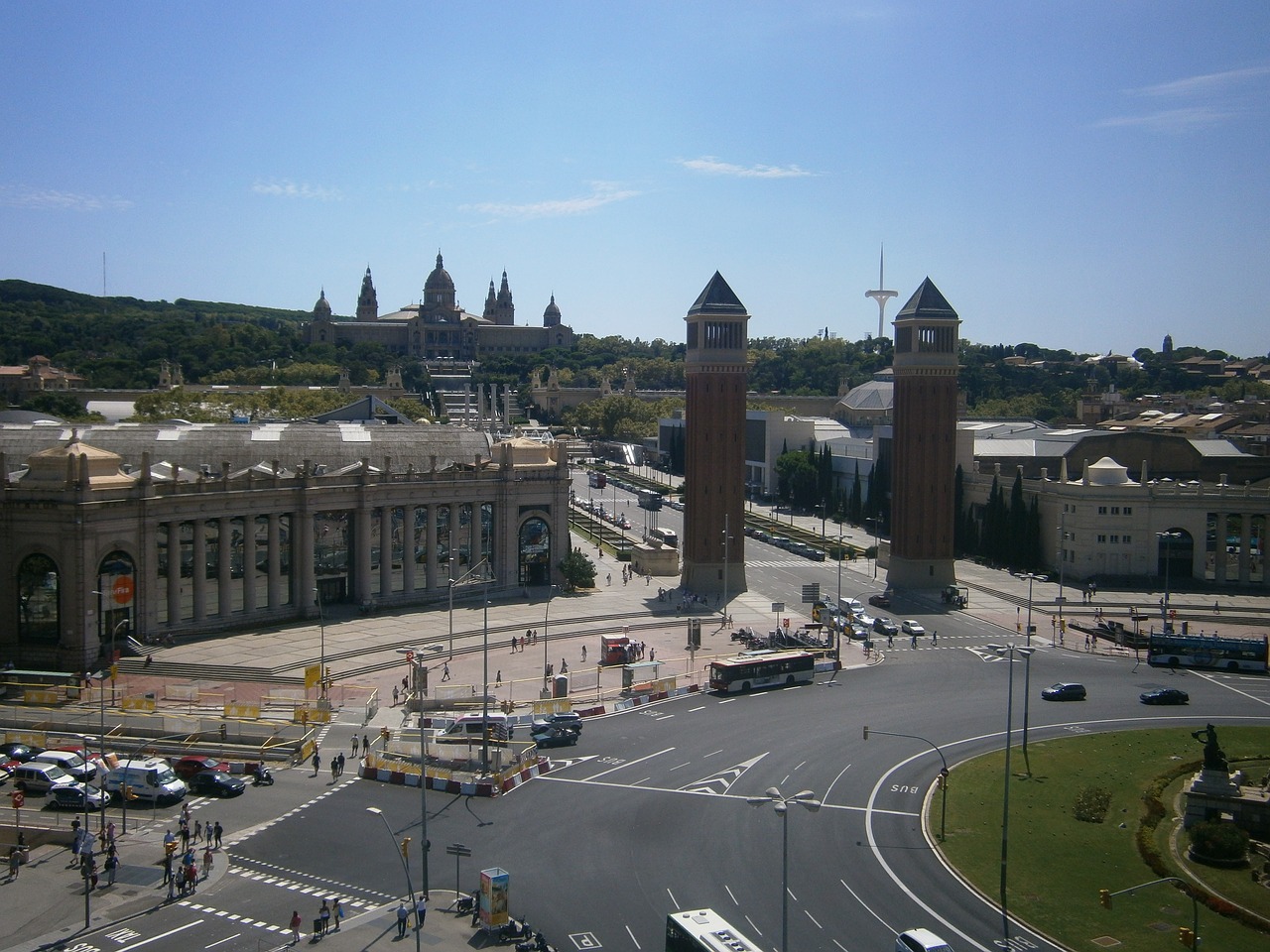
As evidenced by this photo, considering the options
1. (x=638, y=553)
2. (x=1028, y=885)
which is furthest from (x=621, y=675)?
(x=638, y=553)

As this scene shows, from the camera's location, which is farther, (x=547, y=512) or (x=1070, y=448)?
(x=1070, y=448)

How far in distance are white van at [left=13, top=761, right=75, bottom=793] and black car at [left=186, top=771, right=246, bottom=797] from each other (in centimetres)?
458

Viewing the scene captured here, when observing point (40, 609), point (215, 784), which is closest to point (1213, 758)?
point (215, 784)

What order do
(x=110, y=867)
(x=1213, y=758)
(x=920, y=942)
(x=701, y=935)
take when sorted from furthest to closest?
(x=1213, y=758)
(x=110, y=867)
(x=920, y=942)
(x=701, y=935)

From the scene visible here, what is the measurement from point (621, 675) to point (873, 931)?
3318 cm

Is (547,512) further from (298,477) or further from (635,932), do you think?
(635,932)

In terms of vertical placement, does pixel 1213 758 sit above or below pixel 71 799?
above

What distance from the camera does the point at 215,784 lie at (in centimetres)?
4562

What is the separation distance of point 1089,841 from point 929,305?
63980mm

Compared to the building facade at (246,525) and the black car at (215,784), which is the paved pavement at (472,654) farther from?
the black car at (215,784)

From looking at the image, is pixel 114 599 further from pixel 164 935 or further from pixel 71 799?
pixel 164 935

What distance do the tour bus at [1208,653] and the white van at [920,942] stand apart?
150 ft

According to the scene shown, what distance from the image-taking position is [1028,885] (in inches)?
1499

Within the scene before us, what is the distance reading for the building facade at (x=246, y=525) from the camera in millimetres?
64500
